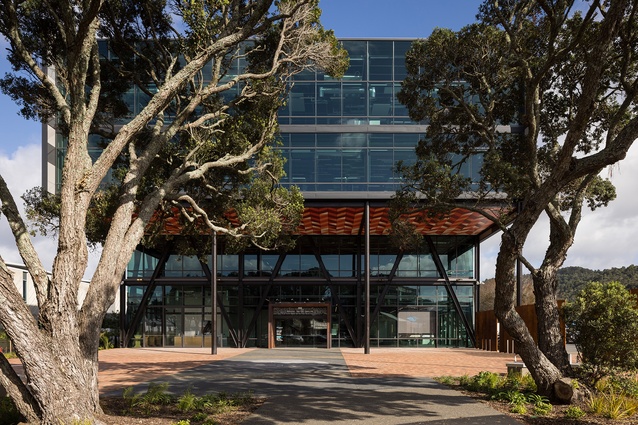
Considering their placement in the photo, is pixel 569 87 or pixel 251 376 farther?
pixel 251 376

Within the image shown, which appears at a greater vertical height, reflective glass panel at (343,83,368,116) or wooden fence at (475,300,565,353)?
reflective glass panel at (343,83,368,116)

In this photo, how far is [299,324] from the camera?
32.8 meters

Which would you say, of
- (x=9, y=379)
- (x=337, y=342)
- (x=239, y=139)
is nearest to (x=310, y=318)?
(x=337, y=342)

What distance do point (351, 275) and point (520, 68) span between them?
19.7 m

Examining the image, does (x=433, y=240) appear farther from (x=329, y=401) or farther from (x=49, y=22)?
(x=49, y=22)

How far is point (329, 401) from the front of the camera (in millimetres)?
11703

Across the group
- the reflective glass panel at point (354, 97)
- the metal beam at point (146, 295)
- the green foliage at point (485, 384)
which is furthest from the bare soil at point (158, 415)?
the metal beam at point (146, 295)

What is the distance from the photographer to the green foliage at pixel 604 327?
1080 cm

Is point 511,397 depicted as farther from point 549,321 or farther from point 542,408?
point 549,321

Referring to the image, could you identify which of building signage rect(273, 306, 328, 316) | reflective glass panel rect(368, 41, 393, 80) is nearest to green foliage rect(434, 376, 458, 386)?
building signage rect(273, 306, 328, 316)

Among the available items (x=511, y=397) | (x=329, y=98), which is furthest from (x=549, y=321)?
(x=329, y=98)

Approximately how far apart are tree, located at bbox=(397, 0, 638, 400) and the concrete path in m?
2.23

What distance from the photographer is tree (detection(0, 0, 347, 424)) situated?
8.33 m

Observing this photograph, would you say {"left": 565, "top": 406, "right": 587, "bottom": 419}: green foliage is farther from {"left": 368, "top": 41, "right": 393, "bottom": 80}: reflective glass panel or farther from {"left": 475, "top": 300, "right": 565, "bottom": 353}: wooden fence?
{"left": 368, "top": 41, "right": 393, "bottom": 80}: reflective glass panel
